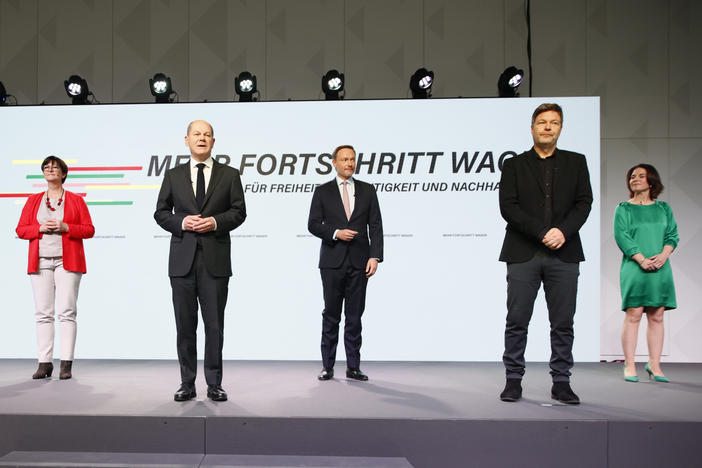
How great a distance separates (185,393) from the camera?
112 inches

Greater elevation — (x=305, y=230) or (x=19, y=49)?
(x=19, y=49)

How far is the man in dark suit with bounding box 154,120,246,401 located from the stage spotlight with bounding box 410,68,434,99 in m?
2.43

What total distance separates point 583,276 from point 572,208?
1797 mm

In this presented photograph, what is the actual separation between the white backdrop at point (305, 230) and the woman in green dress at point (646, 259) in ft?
2.47

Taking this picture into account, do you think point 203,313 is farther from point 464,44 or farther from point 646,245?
point 464,44

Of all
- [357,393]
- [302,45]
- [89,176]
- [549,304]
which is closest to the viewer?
[549,304]

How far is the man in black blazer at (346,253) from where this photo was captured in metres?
3.50

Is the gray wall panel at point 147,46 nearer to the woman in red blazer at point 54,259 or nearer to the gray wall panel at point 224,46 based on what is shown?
the gray wall panel at point 224,46


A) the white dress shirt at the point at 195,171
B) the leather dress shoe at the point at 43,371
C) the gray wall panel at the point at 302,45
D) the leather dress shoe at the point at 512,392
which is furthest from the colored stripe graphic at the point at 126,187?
the leather dress shoe at the point at 512,392

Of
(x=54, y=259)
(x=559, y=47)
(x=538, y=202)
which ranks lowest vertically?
(x=54, y=259)

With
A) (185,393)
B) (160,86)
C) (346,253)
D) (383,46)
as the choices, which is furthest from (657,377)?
(160,86)

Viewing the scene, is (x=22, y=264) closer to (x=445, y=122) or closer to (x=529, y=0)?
(x=445, y=122)

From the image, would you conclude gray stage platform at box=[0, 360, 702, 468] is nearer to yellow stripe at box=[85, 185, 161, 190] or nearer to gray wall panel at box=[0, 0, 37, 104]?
yellow stripe at box=[85, 185, 161, 190]

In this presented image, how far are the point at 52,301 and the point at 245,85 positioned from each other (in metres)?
2.38
